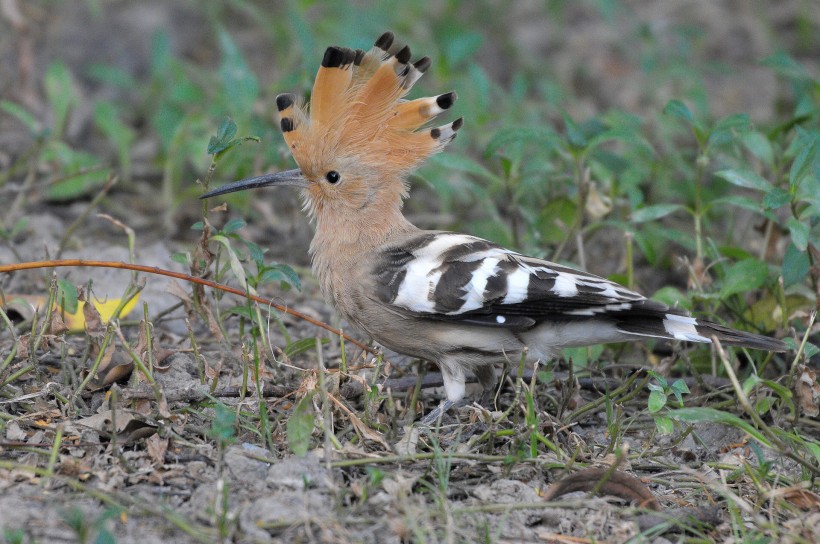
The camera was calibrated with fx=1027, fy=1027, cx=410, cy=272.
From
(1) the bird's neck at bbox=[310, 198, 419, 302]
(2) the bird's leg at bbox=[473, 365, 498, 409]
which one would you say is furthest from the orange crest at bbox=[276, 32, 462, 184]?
(2) the bird's leg at bbox=[473, 365, 498, 409]

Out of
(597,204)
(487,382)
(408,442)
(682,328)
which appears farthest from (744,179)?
(408,442)

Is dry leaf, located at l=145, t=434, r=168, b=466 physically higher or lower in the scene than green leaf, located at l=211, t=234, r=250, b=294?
lower

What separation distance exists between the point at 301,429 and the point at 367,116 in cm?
133

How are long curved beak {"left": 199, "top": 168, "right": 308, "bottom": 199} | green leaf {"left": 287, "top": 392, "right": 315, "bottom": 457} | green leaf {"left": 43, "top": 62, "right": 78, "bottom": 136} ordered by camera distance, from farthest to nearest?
1. green leaf {"left": 43, "top": 62, "right": 78, "bottom": 136}
2. long curved beak {"left": 199, "top": 168, "right": 308, "bottom": 199}
3. green leaf {"left": 287, "top": 392, "right": 315, "bottom": 457}

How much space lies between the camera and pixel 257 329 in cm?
330

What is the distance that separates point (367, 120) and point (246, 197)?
1317mm

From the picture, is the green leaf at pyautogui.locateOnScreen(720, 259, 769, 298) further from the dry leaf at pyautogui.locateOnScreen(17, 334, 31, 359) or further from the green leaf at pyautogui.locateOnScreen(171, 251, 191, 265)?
the dry leaf at pyautogui.locateOnScreen(17, 334, 31, 359)

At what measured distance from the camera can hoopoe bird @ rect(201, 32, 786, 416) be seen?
10.8ft

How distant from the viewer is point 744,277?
368 cm

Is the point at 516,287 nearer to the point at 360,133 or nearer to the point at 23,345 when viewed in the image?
the point at 360,133

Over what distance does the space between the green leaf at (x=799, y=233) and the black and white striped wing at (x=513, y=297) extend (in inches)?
17.5

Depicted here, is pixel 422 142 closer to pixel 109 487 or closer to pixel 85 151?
pixel 109 487

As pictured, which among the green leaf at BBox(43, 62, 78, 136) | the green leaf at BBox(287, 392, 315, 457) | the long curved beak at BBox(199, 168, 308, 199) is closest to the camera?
the green leaf at BBox(287, 392, 315, 457)

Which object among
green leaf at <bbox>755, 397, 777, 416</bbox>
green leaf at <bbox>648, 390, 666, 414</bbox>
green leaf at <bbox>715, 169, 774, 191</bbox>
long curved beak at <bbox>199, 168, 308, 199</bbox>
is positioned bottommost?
green leaf at <bbox>755, 397, 777, 416</bbox>
